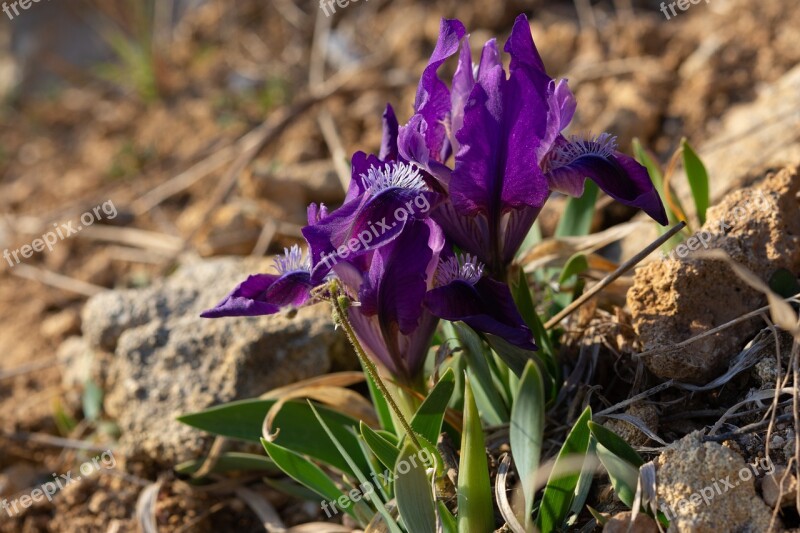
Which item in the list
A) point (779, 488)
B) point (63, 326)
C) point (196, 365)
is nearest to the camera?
point (779, 488)

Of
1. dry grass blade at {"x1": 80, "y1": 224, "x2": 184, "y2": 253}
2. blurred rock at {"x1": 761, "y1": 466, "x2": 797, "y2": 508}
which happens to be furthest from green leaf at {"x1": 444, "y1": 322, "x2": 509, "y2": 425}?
dry grass blade at {"x1": 80, "y1": 224, "x2": 184, "y2": 253}

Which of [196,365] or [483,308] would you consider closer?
[483,308]

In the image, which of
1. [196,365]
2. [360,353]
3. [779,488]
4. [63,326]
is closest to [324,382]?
[196,365]

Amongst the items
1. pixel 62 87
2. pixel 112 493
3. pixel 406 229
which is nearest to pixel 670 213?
pixel 406 229

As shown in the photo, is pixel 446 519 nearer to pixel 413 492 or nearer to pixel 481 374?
pixel 413 492

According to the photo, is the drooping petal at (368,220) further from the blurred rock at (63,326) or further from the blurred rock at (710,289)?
the blurred rock at (63,326)

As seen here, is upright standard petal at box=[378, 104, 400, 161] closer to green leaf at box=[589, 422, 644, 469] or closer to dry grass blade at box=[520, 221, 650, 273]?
dry grass blade at box=[520, 221, 650, 273]
